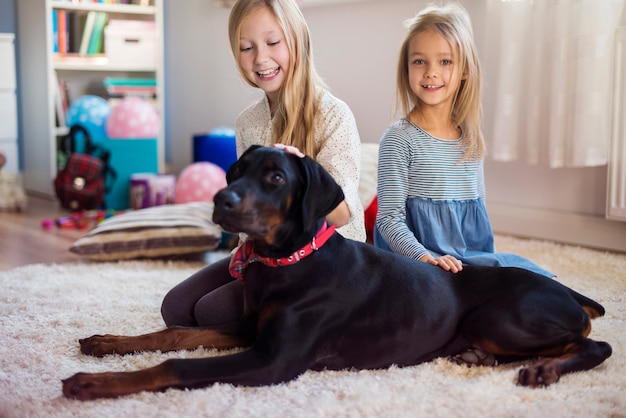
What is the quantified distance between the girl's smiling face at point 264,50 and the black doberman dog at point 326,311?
1.73ft

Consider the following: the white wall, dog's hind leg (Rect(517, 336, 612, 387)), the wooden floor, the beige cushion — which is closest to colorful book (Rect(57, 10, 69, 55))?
the white wall

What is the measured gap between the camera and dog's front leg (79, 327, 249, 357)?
1692 mm

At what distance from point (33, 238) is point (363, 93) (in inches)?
74.7

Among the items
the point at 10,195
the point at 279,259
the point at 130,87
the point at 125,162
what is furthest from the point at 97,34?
the point at 279,259

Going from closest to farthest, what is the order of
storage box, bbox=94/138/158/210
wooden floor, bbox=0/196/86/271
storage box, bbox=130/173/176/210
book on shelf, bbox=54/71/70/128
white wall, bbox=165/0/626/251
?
wooden floor, bbox=0/196/86/271, white wall, bbox=165/0/626/251, storage box, bbox=130/173/176/210, storage box, bbox=94/138/158/210, book on shelf, bbox=54/71/70/128

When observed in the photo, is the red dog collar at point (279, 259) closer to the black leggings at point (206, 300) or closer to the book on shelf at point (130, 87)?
the black leggings at point (206, 300)

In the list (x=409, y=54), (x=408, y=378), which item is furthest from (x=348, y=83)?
(x=408, y=378)

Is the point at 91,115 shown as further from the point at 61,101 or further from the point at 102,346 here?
the point at 102,346

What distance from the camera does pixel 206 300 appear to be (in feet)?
6.43

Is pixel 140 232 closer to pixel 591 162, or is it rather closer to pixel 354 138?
pixel 354 138

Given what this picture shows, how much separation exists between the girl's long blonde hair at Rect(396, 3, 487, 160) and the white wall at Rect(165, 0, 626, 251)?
2.52 ft

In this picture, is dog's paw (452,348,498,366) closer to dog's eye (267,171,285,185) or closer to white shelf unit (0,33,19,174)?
dog's eye (267,171,285,185)

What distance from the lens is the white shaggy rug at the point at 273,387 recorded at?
139 cm

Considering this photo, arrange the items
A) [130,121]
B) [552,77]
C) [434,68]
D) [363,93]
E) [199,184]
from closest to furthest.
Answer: [434,68], [552,77], [199,184], [363,93], [130,121]
